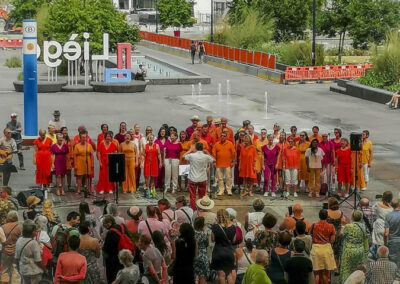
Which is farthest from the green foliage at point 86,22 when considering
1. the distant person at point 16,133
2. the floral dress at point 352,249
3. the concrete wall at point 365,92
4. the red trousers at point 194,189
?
the floral dress at point 352,249

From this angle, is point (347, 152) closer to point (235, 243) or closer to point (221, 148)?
point (221, 148)

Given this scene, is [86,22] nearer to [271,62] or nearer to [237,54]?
[271,62]

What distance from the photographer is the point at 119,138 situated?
20781 mm

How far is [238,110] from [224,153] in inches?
610

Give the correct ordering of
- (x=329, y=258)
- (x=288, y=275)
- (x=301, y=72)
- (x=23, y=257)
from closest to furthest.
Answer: (x=288, y=275) < (x=23, y=257) < (x=329, y=258) < (x=301, y=72)

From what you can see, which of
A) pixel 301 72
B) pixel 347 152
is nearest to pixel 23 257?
pixel 347 152

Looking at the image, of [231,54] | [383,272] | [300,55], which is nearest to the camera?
[383,272]

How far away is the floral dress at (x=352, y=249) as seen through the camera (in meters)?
13.4

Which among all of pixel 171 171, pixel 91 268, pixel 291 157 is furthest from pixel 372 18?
pixel 91 268

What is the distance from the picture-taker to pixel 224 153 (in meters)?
20.2

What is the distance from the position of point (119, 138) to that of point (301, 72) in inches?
1034

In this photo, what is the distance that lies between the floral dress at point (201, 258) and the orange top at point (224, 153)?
7238mm

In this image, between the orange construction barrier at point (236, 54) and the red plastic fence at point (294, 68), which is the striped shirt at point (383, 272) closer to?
the red plastic fence at point (294, 68)

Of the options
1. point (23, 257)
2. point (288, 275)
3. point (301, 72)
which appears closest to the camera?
point (288, 275)
